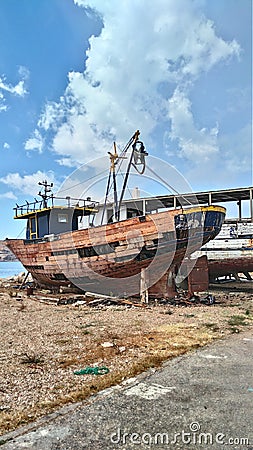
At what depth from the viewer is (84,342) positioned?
634cm

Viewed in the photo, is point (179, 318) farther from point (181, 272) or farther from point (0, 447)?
point (0, 447)

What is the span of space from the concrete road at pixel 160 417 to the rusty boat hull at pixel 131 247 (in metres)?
7.01

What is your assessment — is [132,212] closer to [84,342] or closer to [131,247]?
[131,247]

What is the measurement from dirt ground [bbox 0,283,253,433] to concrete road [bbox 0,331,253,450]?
0.30 metres

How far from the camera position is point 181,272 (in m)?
13.8

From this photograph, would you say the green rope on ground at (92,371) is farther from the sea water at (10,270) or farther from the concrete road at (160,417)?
the sea water at (10,270)

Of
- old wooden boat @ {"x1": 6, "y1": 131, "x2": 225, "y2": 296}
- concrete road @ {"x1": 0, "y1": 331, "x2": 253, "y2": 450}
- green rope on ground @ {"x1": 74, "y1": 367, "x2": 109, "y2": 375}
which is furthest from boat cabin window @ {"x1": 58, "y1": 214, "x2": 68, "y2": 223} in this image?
concrete road @ {"x1": 0, "y1": 331, "x2": 253, "y2": 450}

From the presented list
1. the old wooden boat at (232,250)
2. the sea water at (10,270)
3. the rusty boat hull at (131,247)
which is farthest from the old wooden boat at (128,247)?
the sea water at (10,270)

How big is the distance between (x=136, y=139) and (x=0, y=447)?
1170 cm

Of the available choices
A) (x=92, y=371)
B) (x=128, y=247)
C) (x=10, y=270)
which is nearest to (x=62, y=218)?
(x=128, y=247)

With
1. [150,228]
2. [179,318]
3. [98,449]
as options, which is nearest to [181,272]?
[150,228]

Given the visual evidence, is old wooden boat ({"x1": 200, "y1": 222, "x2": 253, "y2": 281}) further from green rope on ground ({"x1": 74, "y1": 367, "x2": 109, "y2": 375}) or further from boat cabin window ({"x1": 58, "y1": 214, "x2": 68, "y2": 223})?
green rope on ground ({"x1": 74, "y1": 367, "x2": 109, "y2": 375})

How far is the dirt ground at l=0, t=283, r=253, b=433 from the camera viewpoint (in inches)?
152

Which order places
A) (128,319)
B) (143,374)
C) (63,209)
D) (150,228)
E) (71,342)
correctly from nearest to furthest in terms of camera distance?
1. (143,374)
2. (71,342)
3. (128,319)
4. (150,228)
5. (63,209)
